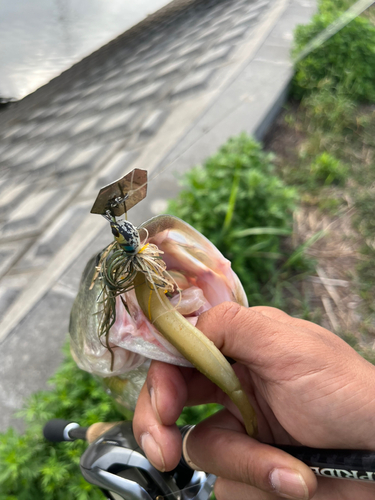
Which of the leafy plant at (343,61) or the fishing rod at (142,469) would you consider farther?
the leafy plant at (343,61)

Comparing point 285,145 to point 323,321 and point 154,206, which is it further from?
point 323,321

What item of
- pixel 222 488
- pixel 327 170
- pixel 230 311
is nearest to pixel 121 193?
pixel 230 311

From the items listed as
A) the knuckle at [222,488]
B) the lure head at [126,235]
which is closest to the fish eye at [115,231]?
the lure head at [126,235]

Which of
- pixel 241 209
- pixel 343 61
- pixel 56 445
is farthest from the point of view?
pixel 343 61

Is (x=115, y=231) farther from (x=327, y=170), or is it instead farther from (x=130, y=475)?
(x=327, y=170)

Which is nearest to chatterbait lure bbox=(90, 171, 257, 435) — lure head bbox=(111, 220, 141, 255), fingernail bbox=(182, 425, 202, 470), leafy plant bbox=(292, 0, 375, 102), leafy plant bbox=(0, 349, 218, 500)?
lure head bbox=(111, 220, 141, 255)

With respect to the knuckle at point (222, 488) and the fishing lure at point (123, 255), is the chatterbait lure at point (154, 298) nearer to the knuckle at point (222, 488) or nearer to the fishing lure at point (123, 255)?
the fishing lure at point (123, 255)

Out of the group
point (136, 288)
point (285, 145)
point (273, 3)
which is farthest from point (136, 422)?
point (285, 145)
